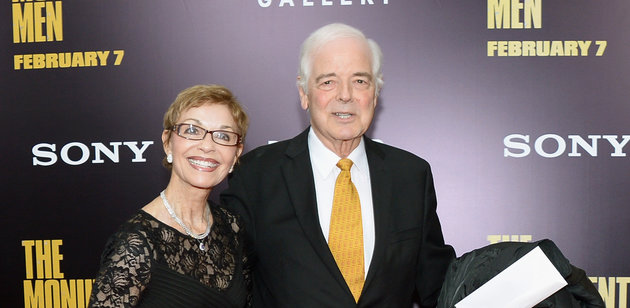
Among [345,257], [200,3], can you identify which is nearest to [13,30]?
[200,3]

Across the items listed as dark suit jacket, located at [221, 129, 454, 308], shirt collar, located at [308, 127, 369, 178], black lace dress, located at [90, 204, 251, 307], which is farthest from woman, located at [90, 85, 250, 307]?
shirt collar, located at [308, 127, 369, 178]

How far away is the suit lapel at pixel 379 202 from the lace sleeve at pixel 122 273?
2.34ft

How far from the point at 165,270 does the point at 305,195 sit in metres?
0.57

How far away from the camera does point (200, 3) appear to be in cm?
291

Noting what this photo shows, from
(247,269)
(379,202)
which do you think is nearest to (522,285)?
(379,202)

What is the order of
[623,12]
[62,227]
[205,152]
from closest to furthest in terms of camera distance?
[205,152] → [623,12] → [62,227]

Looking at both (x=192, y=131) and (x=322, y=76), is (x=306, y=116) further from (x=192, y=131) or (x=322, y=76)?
(x=192, y=131)

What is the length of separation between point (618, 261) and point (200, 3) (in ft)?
8.04

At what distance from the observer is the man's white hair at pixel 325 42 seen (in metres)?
2.02

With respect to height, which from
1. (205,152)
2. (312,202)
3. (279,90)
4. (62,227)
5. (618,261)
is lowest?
(618,261)

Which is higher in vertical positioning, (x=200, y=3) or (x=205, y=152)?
(x=200, y=3)

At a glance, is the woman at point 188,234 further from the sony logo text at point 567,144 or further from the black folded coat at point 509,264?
the sony logo text at point 567,144

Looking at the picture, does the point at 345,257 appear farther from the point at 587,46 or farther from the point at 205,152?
the point at 587,46

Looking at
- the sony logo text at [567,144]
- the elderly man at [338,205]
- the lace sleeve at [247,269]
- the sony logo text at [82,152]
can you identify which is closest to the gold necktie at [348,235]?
the elderly man at [338,205]
